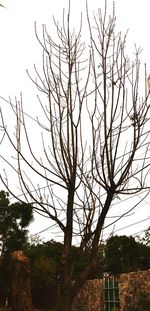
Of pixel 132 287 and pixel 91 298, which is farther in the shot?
pixel 91 298

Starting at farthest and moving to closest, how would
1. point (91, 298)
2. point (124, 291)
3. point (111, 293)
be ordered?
1. point (91, 298)
2. point (111, 293)
3. point (124, 291)

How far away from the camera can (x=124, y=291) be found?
47.2 ft

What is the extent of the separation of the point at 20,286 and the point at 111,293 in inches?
547

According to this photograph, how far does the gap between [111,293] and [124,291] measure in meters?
1.42

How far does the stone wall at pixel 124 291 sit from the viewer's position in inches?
520

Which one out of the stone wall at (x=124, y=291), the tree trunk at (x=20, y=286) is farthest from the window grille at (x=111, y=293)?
the tree trunk at (x=20, y=286)

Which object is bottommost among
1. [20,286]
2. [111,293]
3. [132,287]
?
Result: [20,286]

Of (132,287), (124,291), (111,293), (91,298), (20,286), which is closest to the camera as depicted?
(20,286)

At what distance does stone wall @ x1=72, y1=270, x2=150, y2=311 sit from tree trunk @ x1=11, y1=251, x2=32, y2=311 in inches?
424

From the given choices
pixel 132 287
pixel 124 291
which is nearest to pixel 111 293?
pixel 124 291

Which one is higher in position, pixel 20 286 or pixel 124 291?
pixel 124 291

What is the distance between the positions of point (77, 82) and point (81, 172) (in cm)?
64

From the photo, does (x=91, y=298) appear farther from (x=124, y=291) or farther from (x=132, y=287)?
(x=132, y=287)

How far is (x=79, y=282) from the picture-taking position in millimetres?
2146
